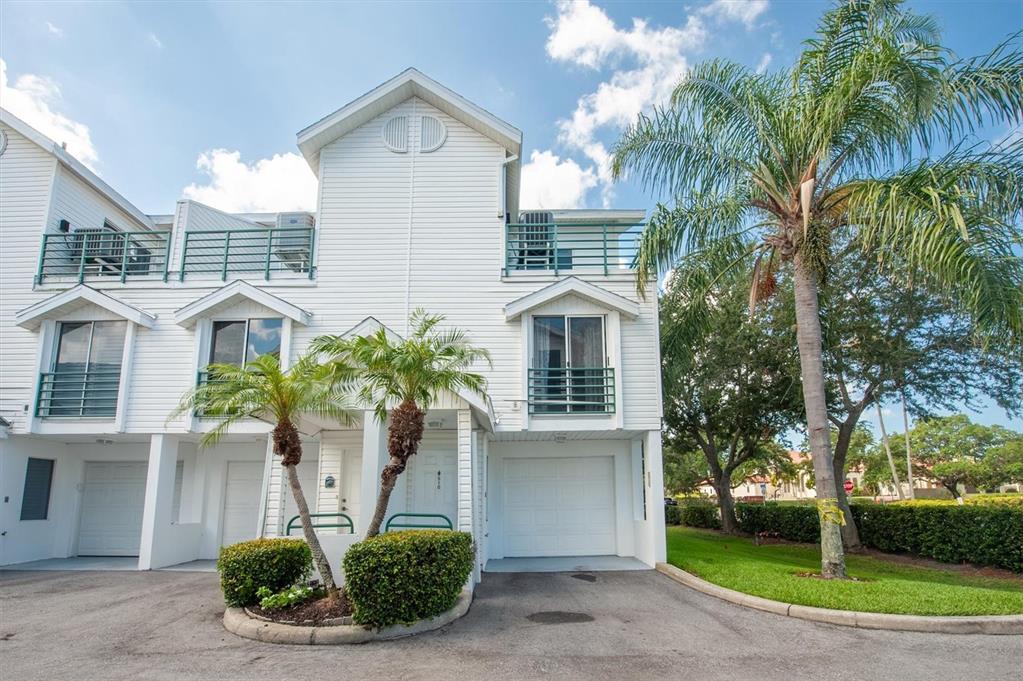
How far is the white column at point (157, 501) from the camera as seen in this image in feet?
42.7

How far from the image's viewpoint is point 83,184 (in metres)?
16.2

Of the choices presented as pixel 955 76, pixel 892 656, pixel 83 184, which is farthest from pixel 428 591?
pixel 83 184

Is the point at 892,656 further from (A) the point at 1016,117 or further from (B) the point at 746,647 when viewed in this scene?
(A) the point at 1016,117

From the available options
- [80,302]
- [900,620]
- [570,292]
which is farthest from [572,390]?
[80,302]

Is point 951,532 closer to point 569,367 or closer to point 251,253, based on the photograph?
point 569,367

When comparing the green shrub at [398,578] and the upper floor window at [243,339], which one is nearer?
the green shrub at [398,578]

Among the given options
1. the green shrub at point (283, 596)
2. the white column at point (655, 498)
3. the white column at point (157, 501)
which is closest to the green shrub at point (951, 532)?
the white column at point (655, 498)

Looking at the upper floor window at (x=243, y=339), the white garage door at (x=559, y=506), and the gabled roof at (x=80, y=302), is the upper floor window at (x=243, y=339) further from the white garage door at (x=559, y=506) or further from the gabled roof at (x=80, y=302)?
the white garage door at (x=559, y=506)

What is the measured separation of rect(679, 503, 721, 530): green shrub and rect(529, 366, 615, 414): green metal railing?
1799 centimetres

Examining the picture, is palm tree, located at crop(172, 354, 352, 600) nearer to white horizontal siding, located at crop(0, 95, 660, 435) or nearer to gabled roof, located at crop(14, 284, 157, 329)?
white horizontal siding, located at crop(0, 95, 660, 435)

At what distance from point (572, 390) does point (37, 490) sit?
42.0 feet

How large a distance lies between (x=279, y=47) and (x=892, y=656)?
1569 cm

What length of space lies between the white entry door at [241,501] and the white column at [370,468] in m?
6.12

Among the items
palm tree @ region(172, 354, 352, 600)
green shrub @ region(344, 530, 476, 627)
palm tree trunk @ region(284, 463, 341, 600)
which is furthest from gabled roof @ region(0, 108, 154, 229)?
green shrub @ region(344, 530, 476, 627)
